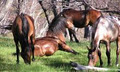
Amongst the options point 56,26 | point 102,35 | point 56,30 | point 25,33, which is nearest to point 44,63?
point 25,33

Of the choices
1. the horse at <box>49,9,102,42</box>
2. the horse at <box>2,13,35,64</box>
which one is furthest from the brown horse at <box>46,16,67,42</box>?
the horse at <box>2,13,35,64</box>

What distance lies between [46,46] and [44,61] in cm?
138

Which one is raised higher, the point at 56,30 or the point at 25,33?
the point at 25,33

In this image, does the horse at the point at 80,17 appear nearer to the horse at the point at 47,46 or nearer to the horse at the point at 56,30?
the horse at the point at 56,30

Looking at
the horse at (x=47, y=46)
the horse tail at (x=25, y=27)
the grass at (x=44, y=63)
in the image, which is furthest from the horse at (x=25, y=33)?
the horse at (x=47, y=46)

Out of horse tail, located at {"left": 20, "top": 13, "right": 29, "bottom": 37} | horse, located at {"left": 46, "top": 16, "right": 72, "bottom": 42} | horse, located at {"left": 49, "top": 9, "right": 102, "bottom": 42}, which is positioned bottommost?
horse, located at {"left": 49, "top": 9, "right": 102, "bottom": 42}

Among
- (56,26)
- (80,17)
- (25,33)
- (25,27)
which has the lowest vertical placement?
(80,17)

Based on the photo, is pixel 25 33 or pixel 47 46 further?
pixel 47 46

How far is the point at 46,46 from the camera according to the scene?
11.2 meters

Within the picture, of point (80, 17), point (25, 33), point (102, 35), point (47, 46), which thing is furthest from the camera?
point (80, 17)

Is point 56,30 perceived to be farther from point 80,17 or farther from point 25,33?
point 25,33

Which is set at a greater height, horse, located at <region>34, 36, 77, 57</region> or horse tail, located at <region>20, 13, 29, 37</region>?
horse tail, located at <region>20, 13, 29, 37</region>

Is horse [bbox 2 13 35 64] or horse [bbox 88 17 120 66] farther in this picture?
horse [bbox 2 13 35 64]

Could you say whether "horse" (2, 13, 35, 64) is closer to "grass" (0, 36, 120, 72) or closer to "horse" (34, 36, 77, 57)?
"grass" (0, 36, 120, 72)
